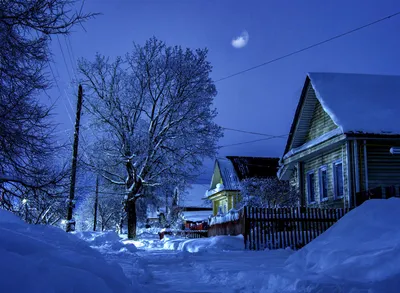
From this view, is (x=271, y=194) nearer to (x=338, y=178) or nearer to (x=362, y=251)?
(x=338, y=178)

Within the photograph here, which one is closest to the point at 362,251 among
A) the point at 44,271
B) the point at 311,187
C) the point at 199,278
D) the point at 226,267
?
the point at 199,278

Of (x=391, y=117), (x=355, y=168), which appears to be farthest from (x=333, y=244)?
(x=391, y=117)

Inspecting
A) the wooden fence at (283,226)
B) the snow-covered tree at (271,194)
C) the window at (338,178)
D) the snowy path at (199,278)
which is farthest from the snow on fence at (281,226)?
the snow-covered tree at (271,194)

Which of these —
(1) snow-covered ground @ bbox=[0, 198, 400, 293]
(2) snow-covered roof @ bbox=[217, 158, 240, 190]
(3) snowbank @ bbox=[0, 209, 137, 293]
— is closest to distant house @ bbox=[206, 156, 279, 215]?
(2) snow-covered roof @ bbox=[217, 158, 240, 190]

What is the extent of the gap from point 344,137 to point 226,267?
27.3ft

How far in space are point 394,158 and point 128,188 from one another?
590 inches

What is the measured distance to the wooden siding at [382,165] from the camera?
1564 cm

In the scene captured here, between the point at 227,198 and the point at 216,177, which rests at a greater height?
the point at 216,177

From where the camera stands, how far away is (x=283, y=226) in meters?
14.2

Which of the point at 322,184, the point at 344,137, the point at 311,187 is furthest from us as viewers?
the point at 311,187

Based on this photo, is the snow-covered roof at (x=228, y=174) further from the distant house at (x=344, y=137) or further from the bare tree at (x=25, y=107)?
the bare tree at (x=25, y=107)

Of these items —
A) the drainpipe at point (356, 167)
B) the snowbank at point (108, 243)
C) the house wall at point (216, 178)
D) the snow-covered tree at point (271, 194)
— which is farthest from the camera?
the house wall at point (216, 178)

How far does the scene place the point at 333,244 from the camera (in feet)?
22.6

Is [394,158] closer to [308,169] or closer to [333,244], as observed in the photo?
[308,169]
